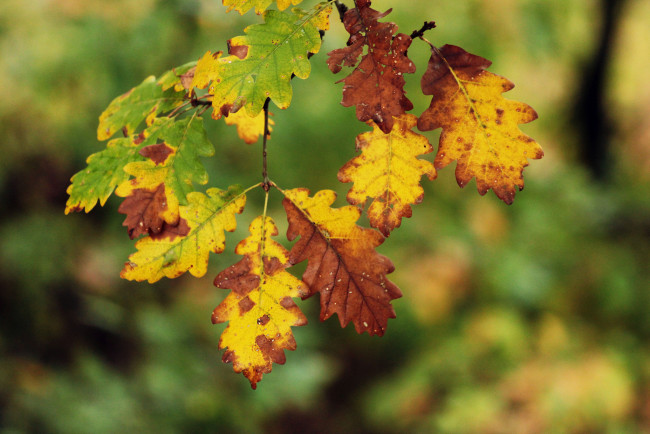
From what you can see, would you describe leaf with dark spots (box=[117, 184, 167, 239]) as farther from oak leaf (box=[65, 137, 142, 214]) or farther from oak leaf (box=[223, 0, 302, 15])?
oak leaf (box=[223, 0, 302, 15])

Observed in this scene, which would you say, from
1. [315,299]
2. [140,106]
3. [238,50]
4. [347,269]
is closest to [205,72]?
[238,50]

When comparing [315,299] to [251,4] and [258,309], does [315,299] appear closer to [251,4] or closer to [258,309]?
[258,309]

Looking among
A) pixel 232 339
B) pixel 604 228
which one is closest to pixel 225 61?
pixel 232 339

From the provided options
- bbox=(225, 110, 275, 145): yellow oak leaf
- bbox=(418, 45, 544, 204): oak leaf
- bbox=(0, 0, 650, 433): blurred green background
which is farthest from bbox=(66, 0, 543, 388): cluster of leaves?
bbox=(0, 0, 650, 433): blurred green background

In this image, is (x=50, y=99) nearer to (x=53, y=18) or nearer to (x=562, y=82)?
(x=53, y=18)

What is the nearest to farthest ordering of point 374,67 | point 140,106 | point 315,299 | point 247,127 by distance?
point 374,67
point 140,106
point 247,127
point 315,299

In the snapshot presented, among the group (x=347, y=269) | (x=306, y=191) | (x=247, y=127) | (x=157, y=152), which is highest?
(x=247, y=127)


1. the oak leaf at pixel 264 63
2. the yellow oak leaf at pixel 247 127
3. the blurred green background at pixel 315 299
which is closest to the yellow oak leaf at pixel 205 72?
the oak leaf at pixel 264 63
